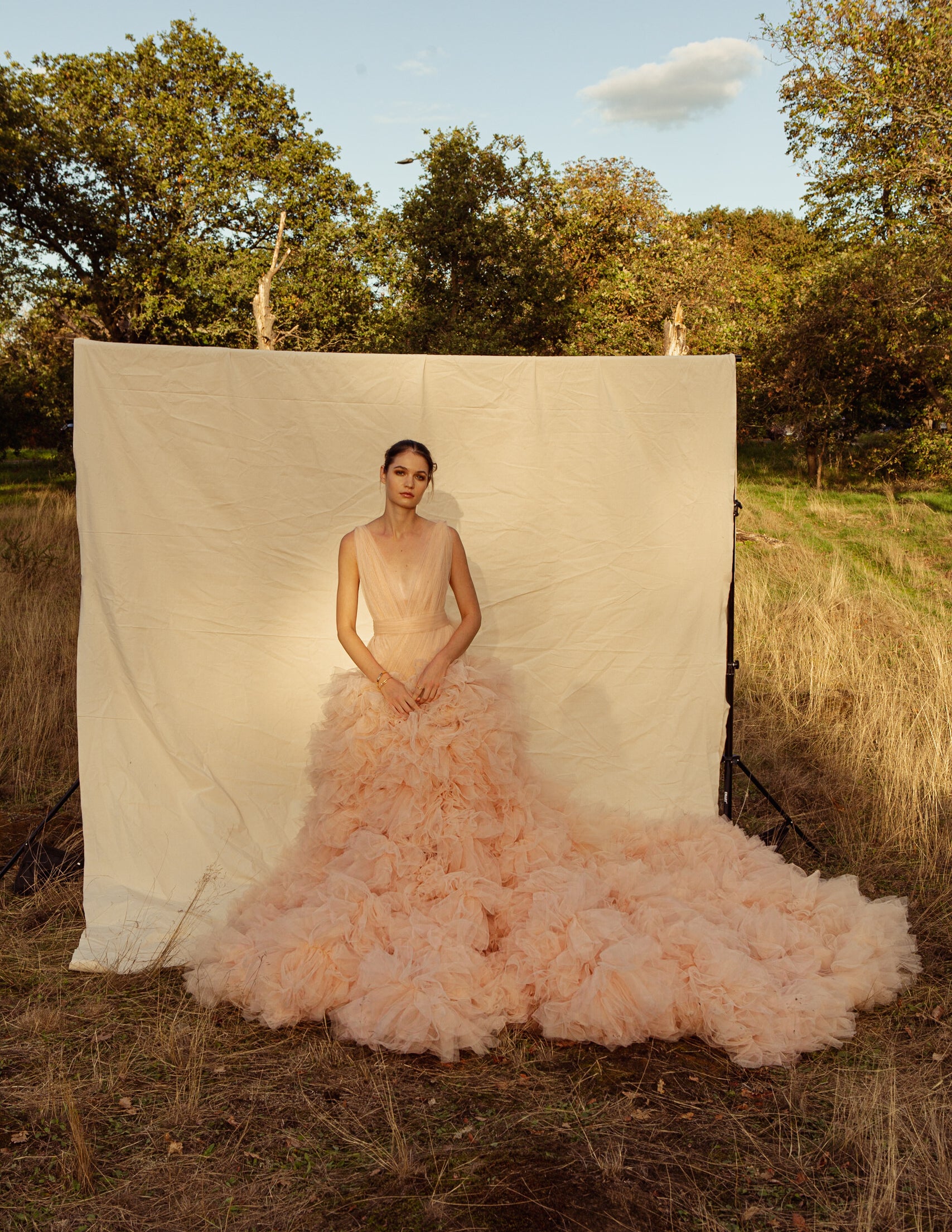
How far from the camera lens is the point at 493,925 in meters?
2.91

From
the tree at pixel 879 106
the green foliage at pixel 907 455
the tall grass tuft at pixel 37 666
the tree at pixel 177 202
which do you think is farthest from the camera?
the tree at pixel 177 202

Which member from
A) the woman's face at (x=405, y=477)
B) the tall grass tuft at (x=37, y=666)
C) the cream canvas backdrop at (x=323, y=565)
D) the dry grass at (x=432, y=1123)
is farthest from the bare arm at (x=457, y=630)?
the tall grass tuft at (x=37, y=666)

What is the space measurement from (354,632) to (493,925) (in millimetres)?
1083

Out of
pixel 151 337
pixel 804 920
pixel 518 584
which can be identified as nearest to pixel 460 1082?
pixel 804 920

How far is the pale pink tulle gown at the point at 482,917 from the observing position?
260 centimetres

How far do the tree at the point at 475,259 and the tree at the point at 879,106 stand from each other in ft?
15.9

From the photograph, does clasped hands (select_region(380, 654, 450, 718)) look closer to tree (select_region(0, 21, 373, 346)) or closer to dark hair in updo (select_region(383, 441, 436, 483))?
dark hair in updo (select_region(383, 441, 436, 483))

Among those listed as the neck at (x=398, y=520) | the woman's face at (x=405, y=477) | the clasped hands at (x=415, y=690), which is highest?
the woman's face at (x=405, y=477)

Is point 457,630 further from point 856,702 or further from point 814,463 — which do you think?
point 814,463

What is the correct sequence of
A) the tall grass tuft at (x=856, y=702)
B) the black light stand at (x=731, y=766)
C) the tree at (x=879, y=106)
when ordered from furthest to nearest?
1. the tree at (x=879, y=106)
2. the tall grass tuft at (x=856, y=702)
3. the black light stand at (x=731, y=766)

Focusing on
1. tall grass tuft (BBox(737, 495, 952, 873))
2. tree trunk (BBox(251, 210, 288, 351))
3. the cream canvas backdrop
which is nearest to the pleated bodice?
the cream canvas backdrop

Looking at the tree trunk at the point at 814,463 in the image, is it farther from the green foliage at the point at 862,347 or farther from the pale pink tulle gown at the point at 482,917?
the pale pink tulle gown at the point at 482,917

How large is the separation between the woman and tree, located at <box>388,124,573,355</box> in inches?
433

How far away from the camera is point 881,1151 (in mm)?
2098
